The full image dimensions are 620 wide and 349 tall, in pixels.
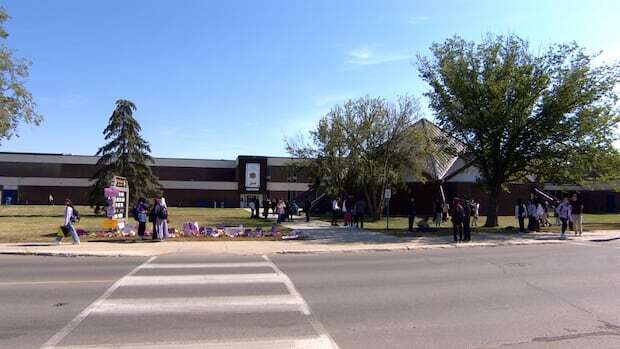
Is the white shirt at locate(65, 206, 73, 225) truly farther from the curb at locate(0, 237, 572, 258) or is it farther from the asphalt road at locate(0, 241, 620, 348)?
the asphalt road at locate(0, 241, 620, 348)

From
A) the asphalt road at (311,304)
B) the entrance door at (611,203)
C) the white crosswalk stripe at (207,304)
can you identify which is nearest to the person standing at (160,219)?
the asphalt road at (311,304)

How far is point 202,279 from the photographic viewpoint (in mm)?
10781

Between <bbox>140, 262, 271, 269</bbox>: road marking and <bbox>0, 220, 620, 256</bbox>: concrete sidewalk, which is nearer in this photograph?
<bbox>140, 262, 271, 269</bbox>: road marking

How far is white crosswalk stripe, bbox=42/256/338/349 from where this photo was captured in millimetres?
6078

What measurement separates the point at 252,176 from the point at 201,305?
73.7 m

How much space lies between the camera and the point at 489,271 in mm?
→ 12164

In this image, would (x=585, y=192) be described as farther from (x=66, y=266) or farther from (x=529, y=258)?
(x=66, y=266)

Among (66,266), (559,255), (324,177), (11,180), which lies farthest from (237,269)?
(11,180)

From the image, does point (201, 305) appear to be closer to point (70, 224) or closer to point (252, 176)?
point (70, 224)

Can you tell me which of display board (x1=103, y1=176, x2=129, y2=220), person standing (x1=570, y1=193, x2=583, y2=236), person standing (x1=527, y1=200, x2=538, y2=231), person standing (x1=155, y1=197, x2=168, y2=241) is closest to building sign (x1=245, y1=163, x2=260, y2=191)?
display board (x1=103, y1=176, x2=129, y2=220)

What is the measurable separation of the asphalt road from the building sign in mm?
67385

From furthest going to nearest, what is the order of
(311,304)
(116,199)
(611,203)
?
(611,203) < (116,199) < (311,304)

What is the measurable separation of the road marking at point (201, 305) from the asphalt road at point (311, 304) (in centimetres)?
2

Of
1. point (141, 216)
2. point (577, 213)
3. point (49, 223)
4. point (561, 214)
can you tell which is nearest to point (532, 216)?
point (577, 213)
